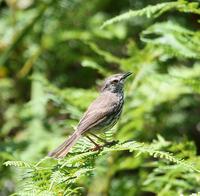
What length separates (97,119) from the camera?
4.42 metres

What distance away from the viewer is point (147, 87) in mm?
6426

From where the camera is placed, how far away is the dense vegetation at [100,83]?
4.96 m

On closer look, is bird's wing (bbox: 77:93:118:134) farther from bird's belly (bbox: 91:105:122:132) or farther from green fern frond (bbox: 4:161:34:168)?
green fern frond (bbox: 4:161:34:168)

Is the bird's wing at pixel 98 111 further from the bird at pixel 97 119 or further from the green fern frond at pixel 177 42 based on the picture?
the green fern frond at pixel 177 42

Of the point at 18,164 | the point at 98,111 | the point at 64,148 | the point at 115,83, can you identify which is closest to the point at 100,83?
the point at 115,83

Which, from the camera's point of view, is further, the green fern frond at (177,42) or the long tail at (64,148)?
the green fern frond at (177,42)

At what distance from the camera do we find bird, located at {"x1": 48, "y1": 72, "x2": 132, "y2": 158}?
13.1ft

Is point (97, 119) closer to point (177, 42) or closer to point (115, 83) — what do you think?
point (115, 83)

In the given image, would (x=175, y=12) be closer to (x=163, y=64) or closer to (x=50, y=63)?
(x=163, y=64)

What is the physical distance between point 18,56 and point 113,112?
3.53m

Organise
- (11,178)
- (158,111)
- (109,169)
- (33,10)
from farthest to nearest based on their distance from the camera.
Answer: (33,10), (158,111), (11,178), (109,169)

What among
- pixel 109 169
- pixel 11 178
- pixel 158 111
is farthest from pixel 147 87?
pixel 11 178

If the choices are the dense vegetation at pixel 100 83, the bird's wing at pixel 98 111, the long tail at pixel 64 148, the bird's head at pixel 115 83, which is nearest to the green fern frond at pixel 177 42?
the dense vegetation at pixel 100 83

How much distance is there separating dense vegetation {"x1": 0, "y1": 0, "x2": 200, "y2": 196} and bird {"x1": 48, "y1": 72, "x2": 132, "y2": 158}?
0.09 metres
